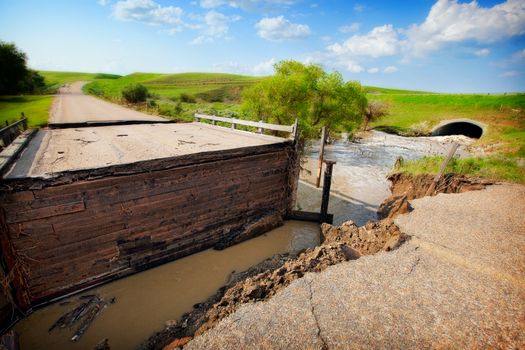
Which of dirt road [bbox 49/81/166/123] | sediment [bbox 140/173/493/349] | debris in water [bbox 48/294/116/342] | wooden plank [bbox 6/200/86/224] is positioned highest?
dirt road [bbox 49/81/166/123]

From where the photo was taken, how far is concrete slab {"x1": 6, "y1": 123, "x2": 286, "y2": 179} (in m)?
5.51

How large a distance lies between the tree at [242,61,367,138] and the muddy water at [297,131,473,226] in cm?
337

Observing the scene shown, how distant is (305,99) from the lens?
19531mm

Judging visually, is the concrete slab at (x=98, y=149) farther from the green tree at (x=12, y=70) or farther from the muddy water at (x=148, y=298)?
the green tree at (x=12, y=70)

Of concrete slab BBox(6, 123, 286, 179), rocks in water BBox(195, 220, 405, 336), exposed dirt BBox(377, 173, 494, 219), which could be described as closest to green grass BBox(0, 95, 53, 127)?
concrete slab BBox(6, 123, 286, 179)

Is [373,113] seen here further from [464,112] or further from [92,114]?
[92,114]

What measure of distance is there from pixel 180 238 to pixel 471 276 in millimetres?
6801

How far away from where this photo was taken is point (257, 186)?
8.77 meters

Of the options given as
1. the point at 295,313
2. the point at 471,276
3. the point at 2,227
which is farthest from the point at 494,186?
the point at 2,227

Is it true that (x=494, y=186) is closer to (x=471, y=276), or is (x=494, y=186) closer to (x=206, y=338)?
(x=471, y=276)

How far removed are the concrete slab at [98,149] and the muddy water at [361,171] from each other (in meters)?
5.47

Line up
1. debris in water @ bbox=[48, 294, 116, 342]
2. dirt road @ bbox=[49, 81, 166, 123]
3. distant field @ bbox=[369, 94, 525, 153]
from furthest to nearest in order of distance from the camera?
distant field @ bbox=[369, 94, 525, 153] < dirt road @ bbox=[49, 81, 166, 123] < debris in water @ bbox=[48, 294, 116, 342]

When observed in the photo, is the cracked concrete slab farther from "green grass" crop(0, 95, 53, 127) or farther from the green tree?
the green tree

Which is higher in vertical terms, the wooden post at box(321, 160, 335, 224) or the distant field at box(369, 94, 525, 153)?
the distant field at box(369, 94, 525, 153)
